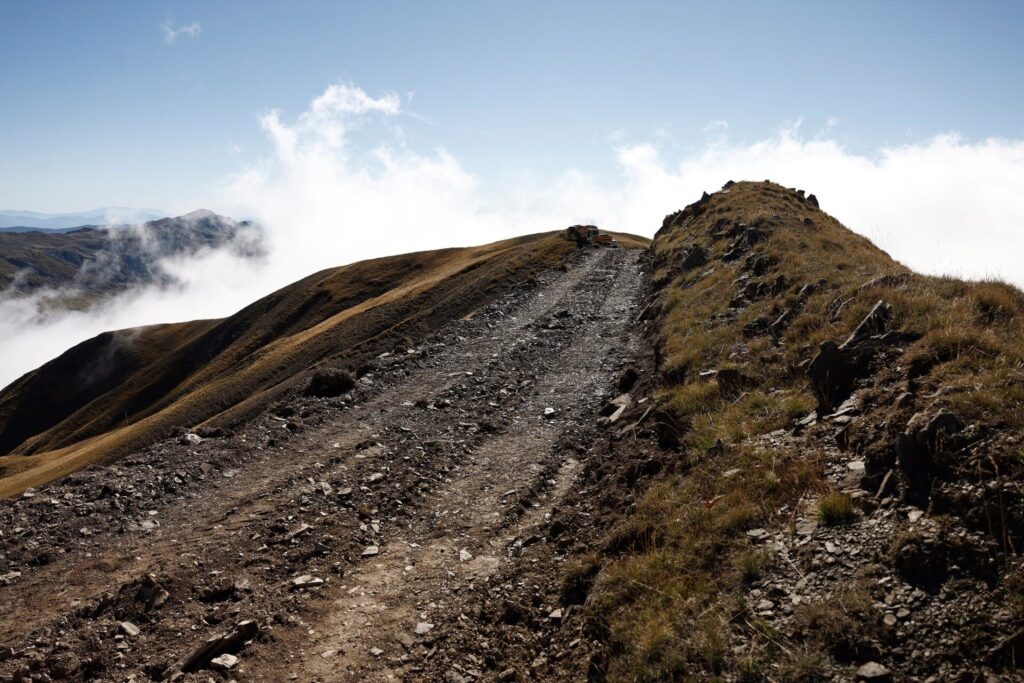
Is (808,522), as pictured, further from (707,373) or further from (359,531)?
(359,531)

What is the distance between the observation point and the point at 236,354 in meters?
104

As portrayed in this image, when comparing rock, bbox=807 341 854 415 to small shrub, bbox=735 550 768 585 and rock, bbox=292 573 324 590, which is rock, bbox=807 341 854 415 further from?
rock, bbox=292 573 324 590

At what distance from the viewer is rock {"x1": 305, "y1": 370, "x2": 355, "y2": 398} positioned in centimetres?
2711

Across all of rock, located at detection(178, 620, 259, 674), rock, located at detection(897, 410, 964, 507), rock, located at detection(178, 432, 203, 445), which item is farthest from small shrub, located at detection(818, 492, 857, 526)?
rock, located at detection(178, 432, 203, 445)

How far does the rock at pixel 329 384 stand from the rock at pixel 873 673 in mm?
23427

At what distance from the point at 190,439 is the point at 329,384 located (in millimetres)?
6254

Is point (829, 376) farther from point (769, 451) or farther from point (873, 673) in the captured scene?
point (873, 673)

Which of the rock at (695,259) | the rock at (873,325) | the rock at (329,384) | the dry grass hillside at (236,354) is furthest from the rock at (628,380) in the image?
A: the dry grass hillside at (236,354)

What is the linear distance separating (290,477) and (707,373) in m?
12.6

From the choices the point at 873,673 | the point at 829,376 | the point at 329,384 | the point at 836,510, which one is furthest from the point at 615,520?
the point at 329,384

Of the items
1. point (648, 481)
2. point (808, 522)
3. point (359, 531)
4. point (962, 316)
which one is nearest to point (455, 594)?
point (359, 531)

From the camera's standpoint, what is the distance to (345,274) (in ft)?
363

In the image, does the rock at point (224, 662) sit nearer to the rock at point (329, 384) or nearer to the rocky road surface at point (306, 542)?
the rocky road surface at point (306, 542)

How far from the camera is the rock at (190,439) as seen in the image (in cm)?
2231
